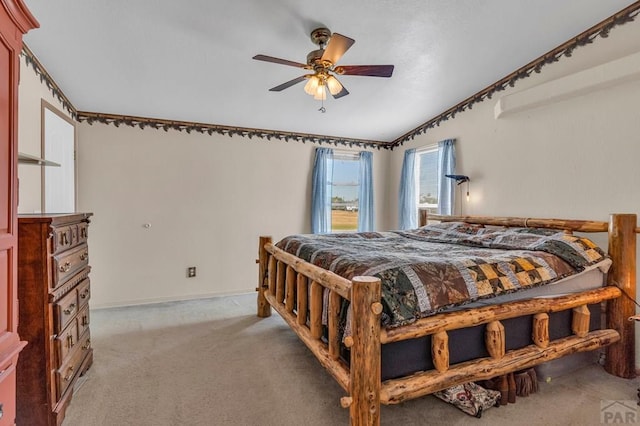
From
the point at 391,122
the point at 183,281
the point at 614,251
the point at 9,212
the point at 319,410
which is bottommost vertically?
the point at 319,410

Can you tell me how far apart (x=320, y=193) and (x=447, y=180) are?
175 cm

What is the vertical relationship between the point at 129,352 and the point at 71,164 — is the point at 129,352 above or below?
below

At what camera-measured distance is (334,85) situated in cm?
250

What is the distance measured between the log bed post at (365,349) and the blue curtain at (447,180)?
9.47 feet

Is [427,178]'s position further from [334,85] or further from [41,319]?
[41,319]

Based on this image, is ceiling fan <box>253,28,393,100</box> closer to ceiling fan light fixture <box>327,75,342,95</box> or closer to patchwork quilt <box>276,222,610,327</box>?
ceiling fan light fixture <box>327,75,342,95</box>

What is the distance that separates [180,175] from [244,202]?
2.90 feet

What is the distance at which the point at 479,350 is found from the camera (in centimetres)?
197

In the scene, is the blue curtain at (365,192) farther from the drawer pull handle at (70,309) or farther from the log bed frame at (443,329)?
the drawer pull handle at (70,309)

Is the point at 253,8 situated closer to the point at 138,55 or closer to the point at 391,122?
the point at 138,55

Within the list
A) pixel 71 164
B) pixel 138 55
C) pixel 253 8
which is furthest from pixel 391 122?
pixel 71 164

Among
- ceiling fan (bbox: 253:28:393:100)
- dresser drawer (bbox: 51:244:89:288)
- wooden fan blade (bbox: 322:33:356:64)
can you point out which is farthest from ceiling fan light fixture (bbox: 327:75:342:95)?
dresser drawer (bbox: 51:244:89:288)

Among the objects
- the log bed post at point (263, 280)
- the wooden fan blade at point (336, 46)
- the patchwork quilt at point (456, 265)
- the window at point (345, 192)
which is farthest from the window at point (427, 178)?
the wooden fan blade at point (336, 46)

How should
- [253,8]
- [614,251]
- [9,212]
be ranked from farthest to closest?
[614,251]
[253,8]
[9,212]
